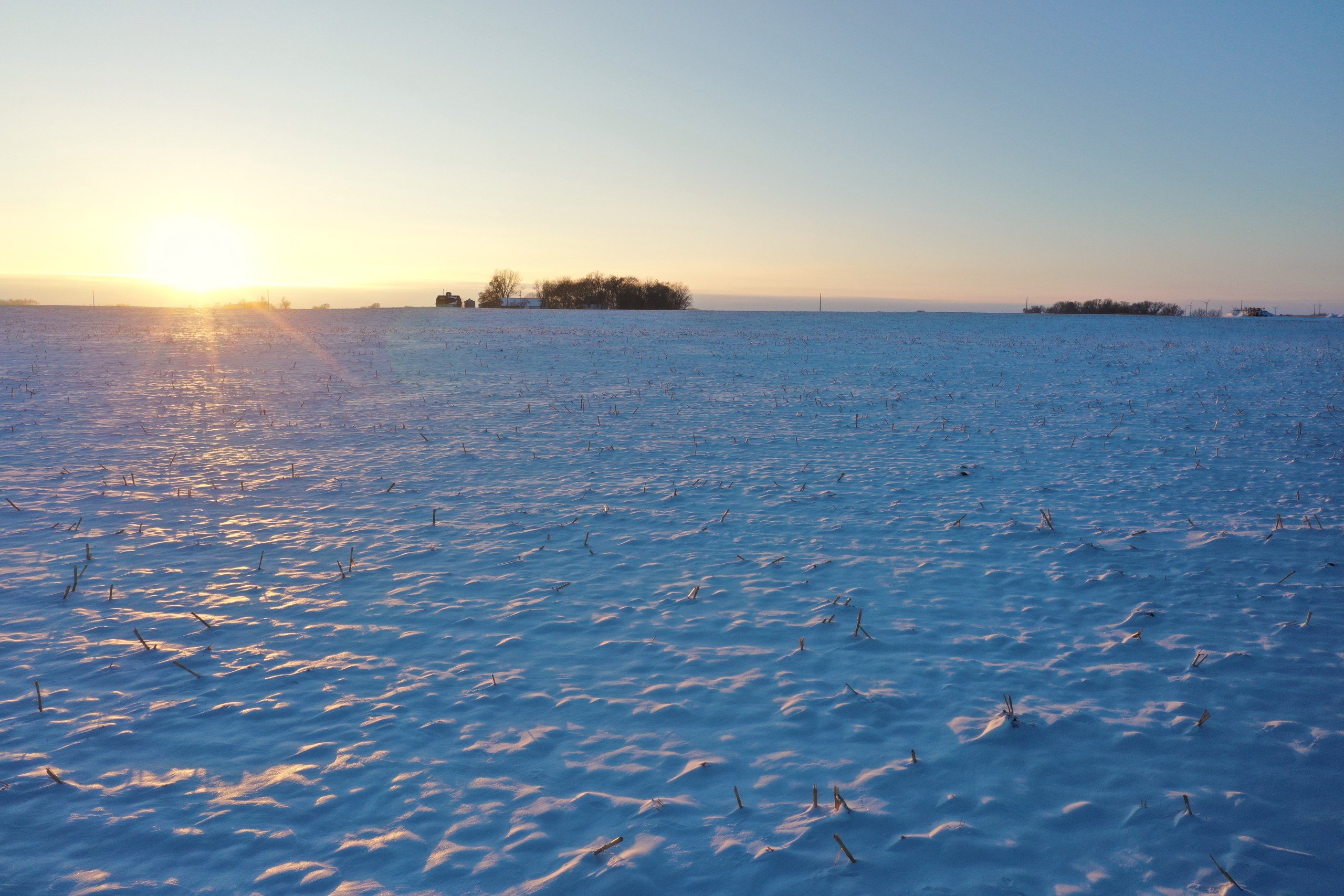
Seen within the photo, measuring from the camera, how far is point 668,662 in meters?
5.98

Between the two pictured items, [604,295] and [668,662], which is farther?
[604,295]

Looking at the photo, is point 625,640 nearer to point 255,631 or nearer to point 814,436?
point 255,631

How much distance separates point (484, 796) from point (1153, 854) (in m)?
3.73

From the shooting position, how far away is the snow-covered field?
3.92 m

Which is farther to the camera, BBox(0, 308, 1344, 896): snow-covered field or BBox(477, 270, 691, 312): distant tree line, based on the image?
BBox(477, 270, 691, 312): distant tree line

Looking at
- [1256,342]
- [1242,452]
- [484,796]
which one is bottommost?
[484,796]

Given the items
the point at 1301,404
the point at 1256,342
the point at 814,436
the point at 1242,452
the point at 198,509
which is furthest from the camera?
the point at 1256,342

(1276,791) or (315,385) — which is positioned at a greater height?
(315,385)

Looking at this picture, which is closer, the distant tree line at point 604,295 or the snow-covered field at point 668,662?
the snow-covered field at point 668,662

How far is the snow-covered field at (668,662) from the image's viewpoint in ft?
12.9

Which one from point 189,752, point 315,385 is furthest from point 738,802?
point 315,385

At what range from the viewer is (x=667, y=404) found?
765 inches

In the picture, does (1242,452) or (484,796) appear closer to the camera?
(484,796)

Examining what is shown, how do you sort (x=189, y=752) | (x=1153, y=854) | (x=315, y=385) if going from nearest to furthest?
1. (x=1153, y=854)
2. (x=189, y=752)
3. (x=315, y=385)
